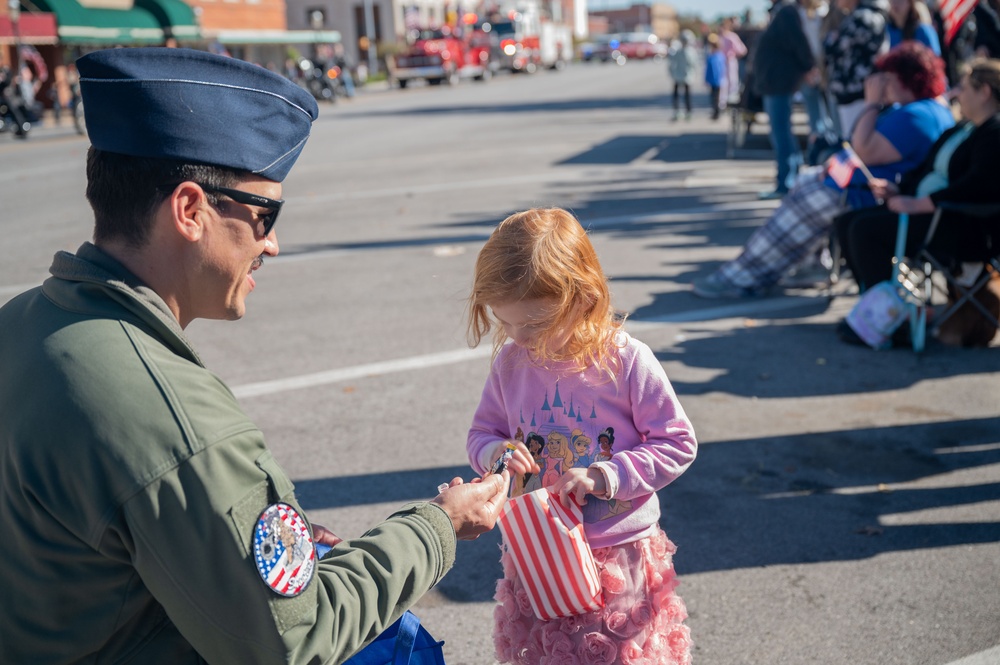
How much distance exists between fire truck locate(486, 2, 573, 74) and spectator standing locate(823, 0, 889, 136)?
46.9 m

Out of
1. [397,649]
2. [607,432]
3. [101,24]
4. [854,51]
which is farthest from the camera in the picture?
[101,24]

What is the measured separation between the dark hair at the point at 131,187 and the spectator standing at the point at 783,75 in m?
10.1

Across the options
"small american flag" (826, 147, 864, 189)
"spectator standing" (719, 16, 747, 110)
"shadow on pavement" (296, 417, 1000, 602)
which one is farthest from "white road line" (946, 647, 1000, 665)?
"spectator standing" (719, 16, 747, 110)

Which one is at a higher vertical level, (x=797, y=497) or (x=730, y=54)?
(x=730, y=54)

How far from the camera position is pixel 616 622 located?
2422 mm

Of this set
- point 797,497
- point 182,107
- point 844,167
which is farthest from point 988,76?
point 182,107

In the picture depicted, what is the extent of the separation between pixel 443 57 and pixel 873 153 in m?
39.4

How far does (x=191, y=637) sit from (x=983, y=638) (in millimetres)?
2729

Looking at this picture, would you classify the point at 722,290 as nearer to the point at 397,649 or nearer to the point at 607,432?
the point at 607,432

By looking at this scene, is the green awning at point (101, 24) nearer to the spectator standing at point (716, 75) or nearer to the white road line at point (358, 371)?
the spectator standing at point (716, 75)

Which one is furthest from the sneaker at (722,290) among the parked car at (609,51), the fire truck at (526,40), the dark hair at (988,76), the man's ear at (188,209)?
the parked car at (609,51)

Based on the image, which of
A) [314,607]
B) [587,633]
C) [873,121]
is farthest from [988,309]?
[314,607]

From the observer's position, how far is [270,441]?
5035 mm

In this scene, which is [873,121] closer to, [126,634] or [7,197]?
[126,634]
